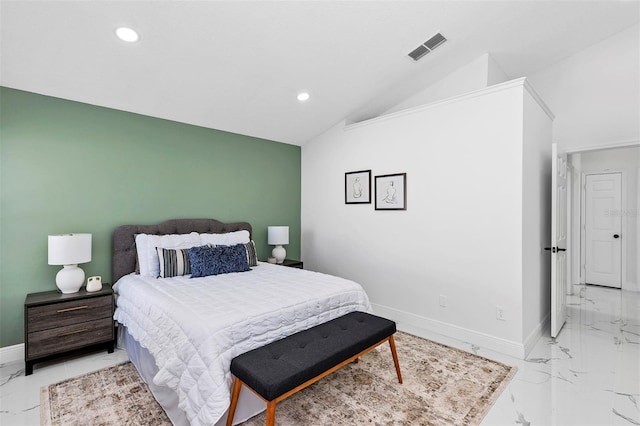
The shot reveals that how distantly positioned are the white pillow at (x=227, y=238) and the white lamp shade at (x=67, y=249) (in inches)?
42.9

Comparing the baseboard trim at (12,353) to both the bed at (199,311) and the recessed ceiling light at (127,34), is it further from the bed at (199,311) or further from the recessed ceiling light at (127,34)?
the recessed ceiling light at (127,34)

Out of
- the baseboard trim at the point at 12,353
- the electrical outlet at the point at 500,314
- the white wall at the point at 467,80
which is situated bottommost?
the baseboard trim at the point at 12,353

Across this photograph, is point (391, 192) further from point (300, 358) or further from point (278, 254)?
point (300, 358)

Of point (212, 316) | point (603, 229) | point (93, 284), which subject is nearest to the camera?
point (212, 316)

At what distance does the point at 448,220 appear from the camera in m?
3.31

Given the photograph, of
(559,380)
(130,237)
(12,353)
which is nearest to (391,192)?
(559,380)

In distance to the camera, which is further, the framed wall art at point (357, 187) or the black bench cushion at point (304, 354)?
the framed wall art at point (357, 187)

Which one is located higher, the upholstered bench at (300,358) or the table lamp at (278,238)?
the table lamp at (278,238)

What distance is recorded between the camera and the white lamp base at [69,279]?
8.85 ft

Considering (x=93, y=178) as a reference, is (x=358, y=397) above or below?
below

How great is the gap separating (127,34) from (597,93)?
4.95 metres

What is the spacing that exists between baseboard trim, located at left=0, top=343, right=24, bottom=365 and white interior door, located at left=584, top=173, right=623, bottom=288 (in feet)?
25.4

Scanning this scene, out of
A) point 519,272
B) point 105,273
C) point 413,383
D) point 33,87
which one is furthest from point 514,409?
point 33,87

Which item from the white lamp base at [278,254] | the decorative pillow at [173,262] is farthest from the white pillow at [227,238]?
the white lamp base at [278,254]
